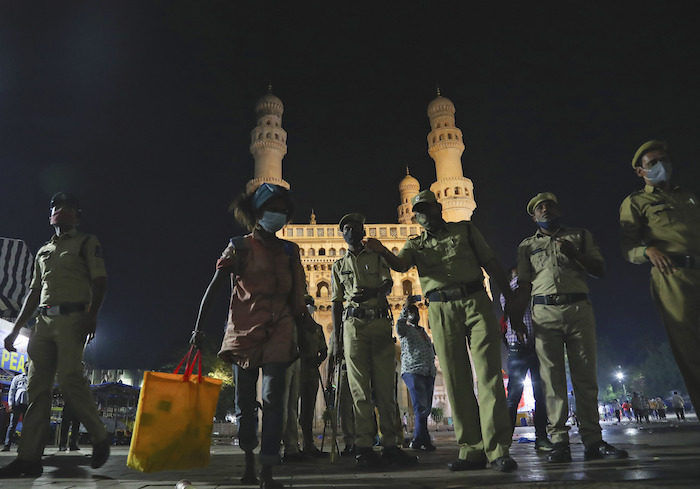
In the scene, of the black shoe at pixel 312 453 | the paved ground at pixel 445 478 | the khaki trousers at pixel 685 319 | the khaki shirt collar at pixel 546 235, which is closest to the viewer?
the paved ground at pixel 445 478

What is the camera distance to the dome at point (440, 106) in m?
46.7

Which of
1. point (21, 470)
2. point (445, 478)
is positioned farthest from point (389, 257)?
point (21, 470)

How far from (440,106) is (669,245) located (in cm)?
4551

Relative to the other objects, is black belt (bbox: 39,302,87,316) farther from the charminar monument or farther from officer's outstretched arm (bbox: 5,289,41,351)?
the charminar monument

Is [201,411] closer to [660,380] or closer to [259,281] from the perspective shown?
[259,281]

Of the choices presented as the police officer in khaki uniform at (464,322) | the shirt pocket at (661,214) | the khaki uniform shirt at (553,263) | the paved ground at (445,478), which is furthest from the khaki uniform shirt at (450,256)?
the paved ground at (445,478)

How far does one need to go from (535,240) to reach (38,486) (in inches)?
179

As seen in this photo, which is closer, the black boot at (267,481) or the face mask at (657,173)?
the black boot at (267,481)

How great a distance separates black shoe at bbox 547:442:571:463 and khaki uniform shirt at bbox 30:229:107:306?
168 inches

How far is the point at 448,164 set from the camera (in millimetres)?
44281

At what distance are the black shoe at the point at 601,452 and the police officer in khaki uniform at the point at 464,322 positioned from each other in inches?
35.6

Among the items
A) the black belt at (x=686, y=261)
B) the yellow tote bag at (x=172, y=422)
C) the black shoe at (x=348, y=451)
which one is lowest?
the black shoe at (x=348, y=451)

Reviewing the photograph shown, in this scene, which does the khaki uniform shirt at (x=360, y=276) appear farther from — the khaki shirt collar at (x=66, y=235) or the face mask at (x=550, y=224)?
the khaki shirt collar at (x=66, y=235)

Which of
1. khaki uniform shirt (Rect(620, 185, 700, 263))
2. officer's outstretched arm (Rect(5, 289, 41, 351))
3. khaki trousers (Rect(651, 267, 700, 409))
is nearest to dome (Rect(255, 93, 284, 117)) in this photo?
officer's outstretched arm (Rect(5, 289, 41, 351))
